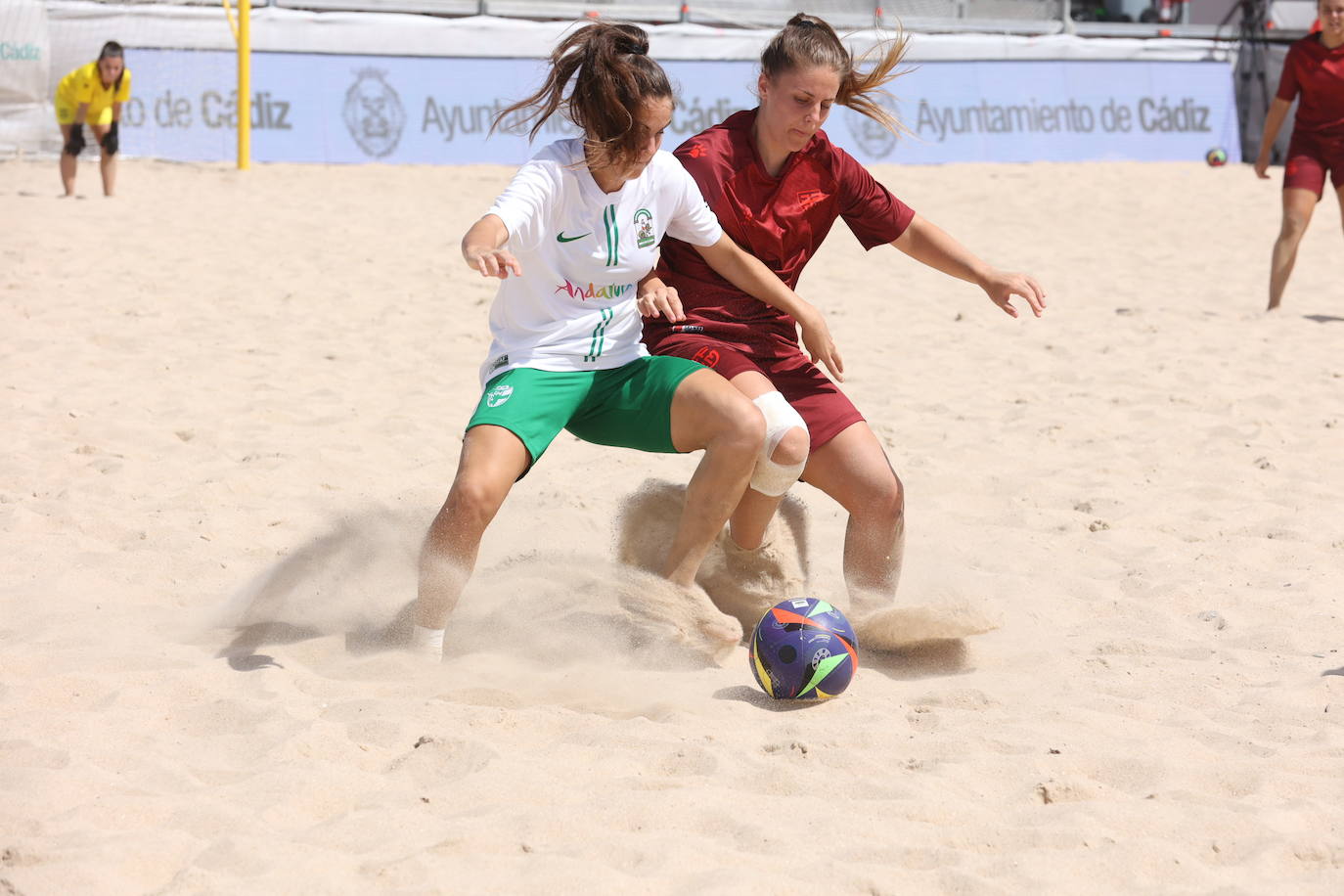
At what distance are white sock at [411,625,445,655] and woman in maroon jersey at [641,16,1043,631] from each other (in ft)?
3.17

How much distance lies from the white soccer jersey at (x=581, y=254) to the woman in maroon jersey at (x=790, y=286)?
0.45 feet

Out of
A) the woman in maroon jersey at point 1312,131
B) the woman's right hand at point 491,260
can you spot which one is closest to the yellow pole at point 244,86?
the woman in maroon jersey at point 1312,131

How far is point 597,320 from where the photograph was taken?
11.7 feet

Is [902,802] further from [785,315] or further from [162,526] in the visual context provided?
[162,526]

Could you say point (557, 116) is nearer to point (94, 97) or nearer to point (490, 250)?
point (94, 97)

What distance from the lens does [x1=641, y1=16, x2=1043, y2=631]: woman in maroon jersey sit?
3.67 meters

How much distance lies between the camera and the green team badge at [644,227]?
3521mm

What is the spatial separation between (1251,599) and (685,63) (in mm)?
12435

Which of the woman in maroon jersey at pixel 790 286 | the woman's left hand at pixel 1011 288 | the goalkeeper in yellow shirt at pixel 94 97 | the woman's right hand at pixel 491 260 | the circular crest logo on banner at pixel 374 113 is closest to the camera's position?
the woman's right hand at pixel 491 260

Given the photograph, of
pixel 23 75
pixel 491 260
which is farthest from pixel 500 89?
pixel 491 260

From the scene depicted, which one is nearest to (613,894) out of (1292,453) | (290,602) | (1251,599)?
(290,602)

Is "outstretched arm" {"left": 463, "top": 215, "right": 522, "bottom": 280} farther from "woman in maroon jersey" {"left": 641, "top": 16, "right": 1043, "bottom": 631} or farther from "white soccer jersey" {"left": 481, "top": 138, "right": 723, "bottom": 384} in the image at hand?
"woman in maroon jersey" {"left": 641, "top": 16, "right": 1043, "bottom": 631}

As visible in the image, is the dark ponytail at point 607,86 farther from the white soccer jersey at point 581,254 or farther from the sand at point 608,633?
the sand at point 608,633

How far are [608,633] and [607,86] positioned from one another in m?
1.44
